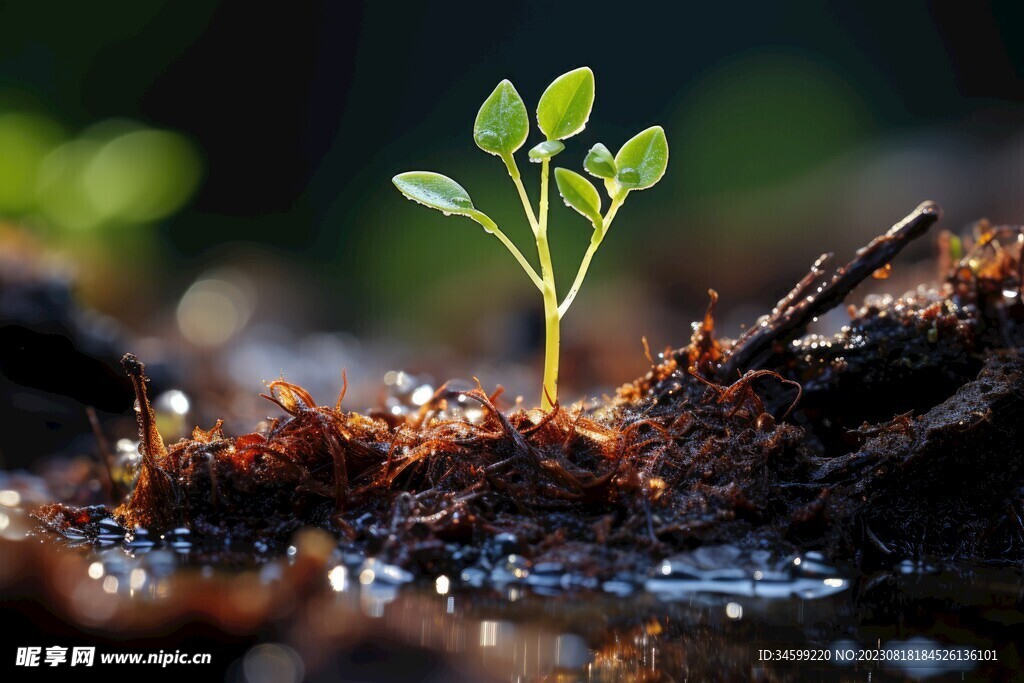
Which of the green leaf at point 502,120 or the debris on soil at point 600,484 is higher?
the green leaf at point 502,120

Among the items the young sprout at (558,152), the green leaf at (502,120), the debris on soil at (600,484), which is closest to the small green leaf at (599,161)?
the young sprout at (558,152)

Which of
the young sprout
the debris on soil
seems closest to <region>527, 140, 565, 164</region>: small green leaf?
the young sprout

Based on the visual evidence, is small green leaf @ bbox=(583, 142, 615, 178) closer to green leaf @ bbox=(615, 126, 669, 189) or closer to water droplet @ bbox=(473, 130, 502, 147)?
green leaf @ bbox=(615, 126, 669, 189)

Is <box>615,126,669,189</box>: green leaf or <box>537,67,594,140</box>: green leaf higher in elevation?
<box>537,67,594,140</box>: green leaf

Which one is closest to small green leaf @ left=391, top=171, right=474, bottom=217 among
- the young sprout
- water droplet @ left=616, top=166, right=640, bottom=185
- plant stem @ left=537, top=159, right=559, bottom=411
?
the young sprout

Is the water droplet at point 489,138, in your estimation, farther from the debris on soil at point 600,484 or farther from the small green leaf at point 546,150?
the debris on soil at point 600,484

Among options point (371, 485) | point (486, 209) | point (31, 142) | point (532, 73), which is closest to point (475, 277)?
point (486, 209)

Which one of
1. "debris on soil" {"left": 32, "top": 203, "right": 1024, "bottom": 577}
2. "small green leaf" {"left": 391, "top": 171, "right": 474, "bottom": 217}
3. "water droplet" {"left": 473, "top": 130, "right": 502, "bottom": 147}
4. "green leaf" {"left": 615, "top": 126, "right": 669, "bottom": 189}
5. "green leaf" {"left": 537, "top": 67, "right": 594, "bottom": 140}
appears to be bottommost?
"debris on soil" {"left": 32, "top": 203, "right": 1024, "bottom": 577}

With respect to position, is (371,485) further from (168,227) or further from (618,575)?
(168,227)

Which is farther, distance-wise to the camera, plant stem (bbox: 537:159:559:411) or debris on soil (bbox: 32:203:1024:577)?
plant stem (bbox: 537:159:559:411)

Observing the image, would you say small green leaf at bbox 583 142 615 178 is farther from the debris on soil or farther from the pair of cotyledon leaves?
the debris on soil
